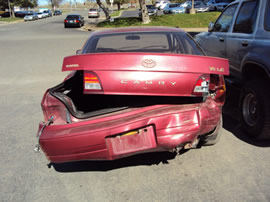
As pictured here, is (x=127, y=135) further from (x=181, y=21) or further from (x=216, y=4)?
(x=216, y=4)

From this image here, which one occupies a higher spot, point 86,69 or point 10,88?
point 86,69

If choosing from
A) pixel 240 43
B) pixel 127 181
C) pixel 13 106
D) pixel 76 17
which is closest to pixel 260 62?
pixel 240 43

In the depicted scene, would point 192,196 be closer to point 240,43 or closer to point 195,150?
point 195,150

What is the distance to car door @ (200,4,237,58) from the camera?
5.61m

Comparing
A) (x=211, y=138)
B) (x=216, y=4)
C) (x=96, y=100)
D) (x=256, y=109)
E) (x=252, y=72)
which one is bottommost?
(x=211, y=138)

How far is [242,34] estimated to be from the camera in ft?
15.9

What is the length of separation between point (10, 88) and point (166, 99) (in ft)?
18.7

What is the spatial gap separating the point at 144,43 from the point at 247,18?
1.94 metres

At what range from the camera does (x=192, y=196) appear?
2922mm

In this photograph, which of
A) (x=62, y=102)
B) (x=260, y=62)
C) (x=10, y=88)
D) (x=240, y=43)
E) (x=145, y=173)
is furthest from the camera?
(x=10, y=88)

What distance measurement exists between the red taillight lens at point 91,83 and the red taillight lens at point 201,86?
1.00 m

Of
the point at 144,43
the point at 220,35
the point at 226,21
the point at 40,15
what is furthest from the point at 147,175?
the point at 40,15

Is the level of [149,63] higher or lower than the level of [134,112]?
higher

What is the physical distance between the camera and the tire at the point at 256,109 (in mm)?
3803
